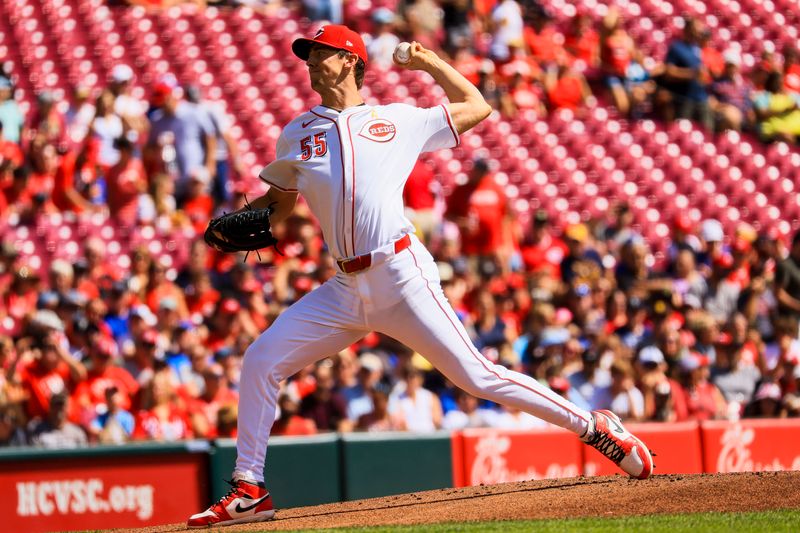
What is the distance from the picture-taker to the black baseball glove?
206 inches

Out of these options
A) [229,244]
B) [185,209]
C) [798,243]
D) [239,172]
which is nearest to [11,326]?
[185,209]

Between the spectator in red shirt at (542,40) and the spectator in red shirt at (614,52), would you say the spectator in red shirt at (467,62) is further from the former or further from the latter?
the spectator in red shirt at (614,52)

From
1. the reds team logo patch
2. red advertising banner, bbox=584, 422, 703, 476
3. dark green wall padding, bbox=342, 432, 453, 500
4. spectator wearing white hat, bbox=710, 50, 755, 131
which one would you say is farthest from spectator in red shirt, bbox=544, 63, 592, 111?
the reds team logo patch

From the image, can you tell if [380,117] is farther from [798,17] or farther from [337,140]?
[798,17]

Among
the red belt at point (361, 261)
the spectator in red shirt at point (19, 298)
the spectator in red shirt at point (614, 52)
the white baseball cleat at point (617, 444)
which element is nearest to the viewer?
the red belt at point (361, 261)

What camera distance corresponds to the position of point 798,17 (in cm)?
1512

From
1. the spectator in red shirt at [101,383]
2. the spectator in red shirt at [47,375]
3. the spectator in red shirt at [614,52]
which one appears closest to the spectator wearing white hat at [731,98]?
the spectator in red shirt at [614,52]

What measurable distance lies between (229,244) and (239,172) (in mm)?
5809

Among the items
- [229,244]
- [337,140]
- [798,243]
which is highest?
[337,140]

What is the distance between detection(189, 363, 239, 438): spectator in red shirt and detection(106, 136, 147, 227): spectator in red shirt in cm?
244

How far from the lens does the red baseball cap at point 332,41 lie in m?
5.09

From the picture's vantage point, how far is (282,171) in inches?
203

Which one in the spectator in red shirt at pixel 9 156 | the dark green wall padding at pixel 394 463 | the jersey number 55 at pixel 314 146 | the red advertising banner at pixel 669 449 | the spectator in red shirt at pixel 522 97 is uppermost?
the jersey number 55 at pixel 314 146

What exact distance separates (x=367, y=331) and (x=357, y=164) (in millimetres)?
666
